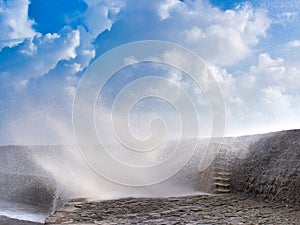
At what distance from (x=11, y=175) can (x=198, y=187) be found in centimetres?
1018

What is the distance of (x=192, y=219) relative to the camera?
Result: 5.89 meters

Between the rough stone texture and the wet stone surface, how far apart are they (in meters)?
0.42

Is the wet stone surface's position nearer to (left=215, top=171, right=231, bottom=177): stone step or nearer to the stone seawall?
the stone seawall

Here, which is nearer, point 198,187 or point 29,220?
point 29,220

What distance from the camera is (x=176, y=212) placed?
21.7ft

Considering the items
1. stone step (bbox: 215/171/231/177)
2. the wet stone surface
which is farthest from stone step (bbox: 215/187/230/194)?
the wet stone surface

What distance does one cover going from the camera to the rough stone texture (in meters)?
8.11

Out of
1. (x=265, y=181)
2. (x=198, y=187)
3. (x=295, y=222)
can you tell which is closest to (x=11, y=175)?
(x=198, y=187)

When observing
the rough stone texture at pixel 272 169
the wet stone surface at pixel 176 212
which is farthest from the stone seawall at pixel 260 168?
the wet stone surface at pixel 176 212

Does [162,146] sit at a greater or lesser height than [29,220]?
greater

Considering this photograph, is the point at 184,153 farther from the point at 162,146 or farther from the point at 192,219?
the point at 192,219

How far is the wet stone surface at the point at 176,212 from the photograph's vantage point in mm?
5773

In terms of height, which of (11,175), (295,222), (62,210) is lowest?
(295,222)

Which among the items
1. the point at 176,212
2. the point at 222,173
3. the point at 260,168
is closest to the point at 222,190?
the point at 222,173
